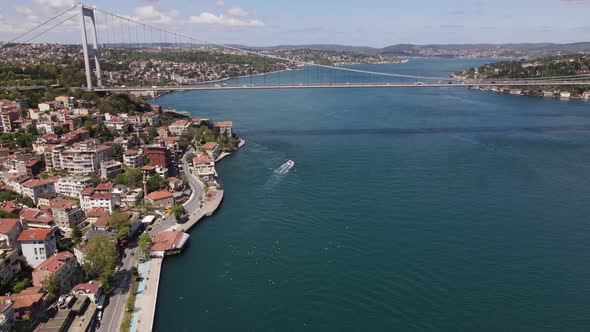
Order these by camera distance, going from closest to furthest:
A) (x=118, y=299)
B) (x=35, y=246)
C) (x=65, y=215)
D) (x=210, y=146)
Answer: (x=118, y=299) < (x=35, y=246) < (x=65, y=215) < (x=210, y=146)

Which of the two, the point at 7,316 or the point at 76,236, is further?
the point at 76,236

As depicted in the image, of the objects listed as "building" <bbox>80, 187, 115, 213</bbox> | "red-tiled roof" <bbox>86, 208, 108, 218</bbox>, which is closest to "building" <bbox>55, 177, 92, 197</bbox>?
"building" <bbox>80, 187, 115, 213</bbox>

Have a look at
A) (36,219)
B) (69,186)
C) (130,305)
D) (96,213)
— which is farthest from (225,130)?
(130,305)

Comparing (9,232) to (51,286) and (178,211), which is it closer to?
(51,286)

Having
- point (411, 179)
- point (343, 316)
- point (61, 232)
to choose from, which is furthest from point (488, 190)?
point (61, 232)

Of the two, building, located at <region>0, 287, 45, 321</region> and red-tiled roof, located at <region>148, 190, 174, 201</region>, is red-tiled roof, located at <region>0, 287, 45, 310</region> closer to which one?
building, located at <region>0, 287, 45, 321</region>

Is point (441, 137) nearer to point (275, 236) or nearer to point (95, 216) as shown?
point (275, 236)
